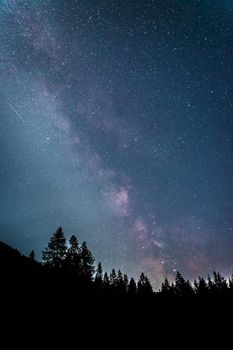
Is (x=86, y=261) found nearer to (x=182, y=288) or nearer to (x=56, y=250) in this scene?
(x=56, y=250)

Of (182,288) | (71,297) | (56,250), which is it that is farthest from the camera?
(182,288)

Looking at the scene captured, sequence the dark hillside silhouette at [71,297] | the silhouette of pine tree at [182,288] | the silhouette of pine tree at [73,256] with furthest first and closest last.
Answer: the silhouette of pine tree at [182,288] → the silhouette of pine tree at [73,256] → the dark hillside silhouette at [71,297]

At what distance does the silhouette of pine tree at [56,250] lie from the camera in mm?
46362

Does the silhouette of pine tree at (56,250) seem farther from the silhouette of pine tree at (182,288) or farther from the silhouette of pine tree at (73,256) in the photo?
the silhouette of pine tree at (182,288)

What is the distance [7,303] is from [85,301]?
45.0 feet

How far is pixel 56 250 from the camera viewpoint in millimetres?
48312

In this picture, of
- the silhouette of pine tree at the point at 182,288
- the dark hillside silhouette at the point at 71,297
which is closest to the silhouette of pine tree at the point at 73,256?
the dark hillside silhouette at the point at 71,297

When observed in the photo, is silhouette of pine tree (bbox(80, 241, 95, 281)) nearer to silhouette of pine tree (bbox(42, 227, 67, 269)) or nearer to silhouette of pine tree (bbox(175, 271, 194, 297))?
silhouette of pine tree (bbox(42, 227, 67, 269))

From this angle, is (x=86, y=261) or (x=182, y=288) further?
(x=182, y=288)

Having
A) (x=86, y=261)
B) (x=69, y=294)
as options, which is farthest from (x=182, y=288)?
(x=69, y=294)

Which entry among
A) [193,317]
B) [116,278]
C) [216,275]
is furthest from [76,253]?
[216,275]

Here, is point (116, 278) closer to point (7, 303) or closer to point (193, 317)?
point (193, 317)

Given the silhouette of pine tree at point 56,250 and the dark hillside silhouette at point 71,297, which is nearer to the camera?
the dark hillside silhouette at point 71,297

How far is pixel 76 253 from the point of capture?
52.4 m
